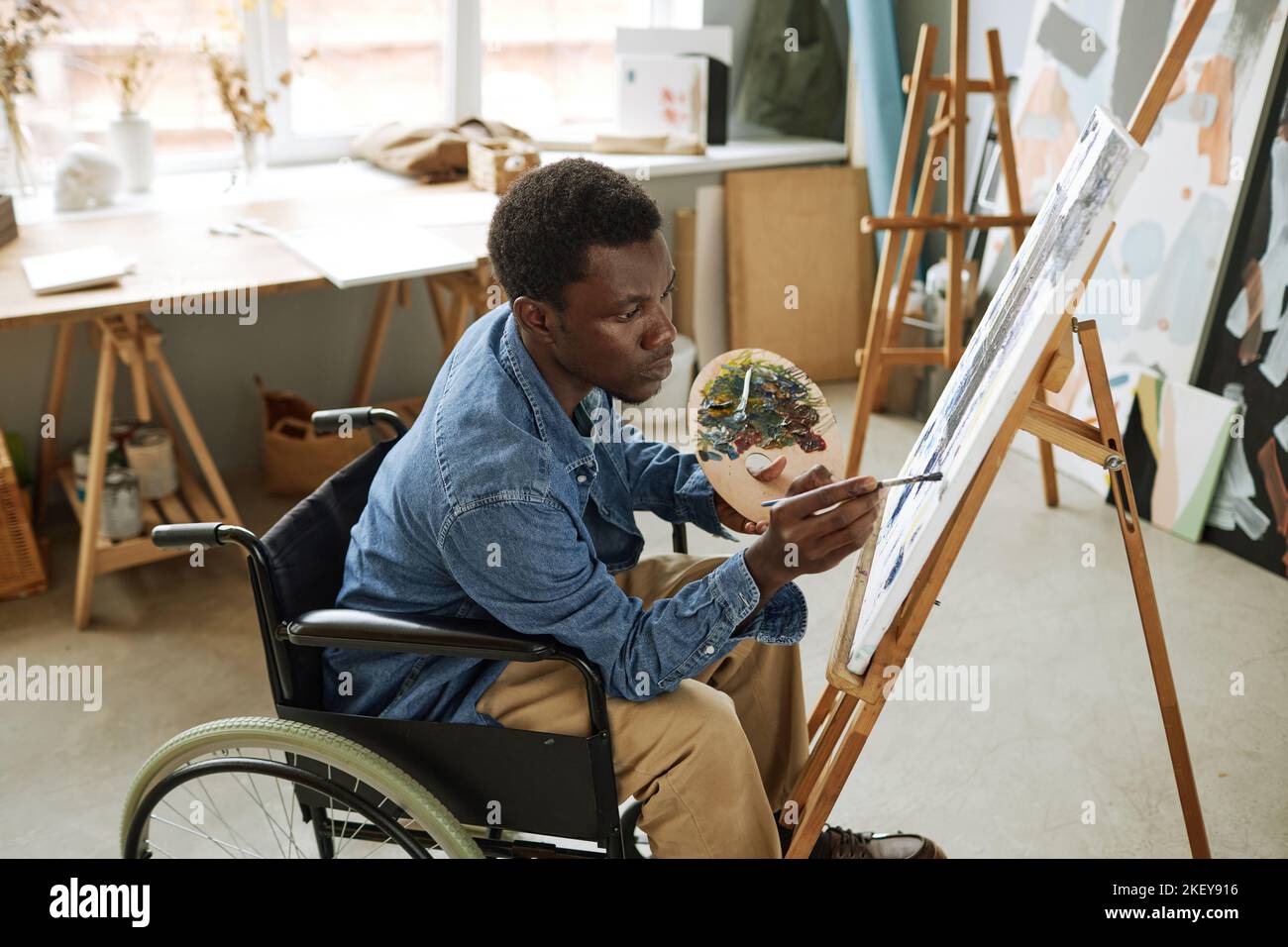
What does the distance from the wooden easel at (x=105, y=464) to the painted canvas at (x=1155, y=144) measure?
2.37 m

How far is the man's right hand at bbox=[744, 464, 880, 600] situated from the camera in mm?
1349

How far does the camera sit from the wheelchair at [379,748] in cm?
141

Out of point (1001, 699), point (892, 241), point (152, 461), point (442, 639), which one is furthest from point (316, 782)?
point (892, 241)

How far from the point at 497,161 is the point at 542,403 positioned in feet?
7.28

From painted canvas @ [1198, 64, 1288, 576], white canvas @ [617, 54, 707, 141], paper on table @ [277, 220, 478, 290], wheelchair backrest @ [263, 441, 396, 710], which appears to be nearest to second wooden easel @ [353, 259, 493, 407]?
paper on table @ [277, 220, 478, 290]

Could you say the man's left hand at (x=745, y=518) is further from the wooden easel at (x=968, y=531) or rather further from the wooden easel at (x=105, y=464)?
the wooden easel at (x=105, y=464)

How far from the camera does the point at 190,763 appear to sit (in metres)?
1.51

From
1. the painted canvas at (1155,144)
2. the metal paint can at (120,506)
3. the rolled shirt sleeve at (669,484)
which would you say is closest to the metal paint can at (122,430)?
the metal paint can at (120,506)

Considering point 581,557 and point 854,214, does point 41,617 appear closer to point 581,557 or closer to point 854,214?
point 581,557

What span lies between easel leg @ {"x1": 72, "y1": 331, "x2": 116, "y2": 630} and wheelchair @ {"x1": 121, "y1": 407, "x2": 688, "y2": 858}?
1.30 m

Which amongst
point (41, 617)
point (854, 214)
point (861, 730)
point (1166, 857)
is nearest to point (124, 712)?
point (41, 617)

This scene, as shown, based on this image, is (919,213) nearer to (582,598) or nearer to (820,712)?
(820,712)

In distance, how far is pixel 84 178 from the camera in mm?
3324
